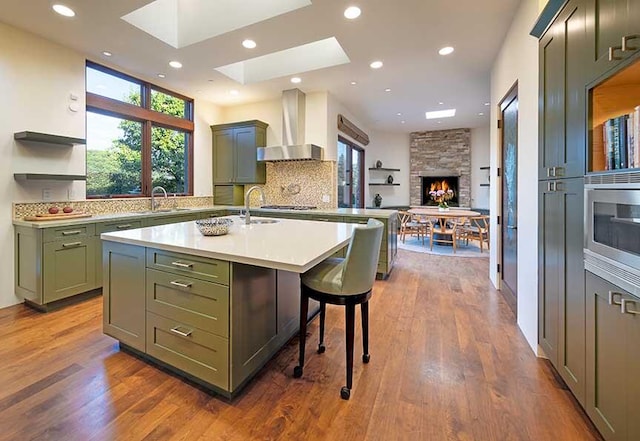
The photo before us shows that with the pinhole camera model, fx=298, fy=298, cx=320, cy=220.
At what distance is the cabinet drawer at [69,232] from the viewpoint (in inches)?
116

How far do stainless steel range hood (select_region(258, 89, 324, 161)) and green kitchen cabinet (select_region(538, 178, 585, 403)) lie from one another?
348cm

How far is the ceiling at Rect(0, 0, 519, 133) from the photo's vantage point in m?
2.76

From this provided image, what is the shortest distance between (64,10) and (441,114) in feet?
22.3

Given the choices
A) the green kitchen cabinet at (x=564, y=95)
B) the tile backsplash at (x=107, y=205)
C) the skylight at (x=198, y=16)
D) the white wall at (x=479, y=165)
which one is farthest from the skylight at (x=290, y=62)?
the white wall at (x=479, y=165)

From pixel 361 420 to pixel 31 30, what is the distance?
4.71 metres

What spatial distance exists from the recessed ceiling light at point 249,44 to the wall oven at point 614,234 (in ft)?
11.0

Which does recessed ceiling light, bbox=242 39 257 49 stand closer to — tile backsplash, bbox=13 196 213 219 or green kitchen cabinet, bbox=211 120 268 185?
green kitchen cabinet, bbox=211 120 268 185

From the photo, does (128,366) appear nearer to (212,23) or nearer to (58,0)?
(58,0)

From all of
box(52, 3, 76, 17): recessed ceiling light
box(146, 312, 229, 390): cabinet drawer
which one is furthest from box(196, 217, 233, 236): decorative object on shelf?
box(52, 3, 76, 17): recessed ceiling light

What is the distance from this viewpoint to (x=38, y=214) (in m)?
3.28

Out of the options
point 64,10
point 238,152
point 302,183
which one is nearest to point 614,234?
point 64,10

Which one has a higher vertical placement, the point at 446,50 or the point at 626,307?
the point at 446,50

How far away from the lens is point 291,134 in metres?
5.12

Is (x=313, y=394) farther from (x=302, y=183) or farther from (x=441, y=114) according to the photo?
(x=441, y=114)
